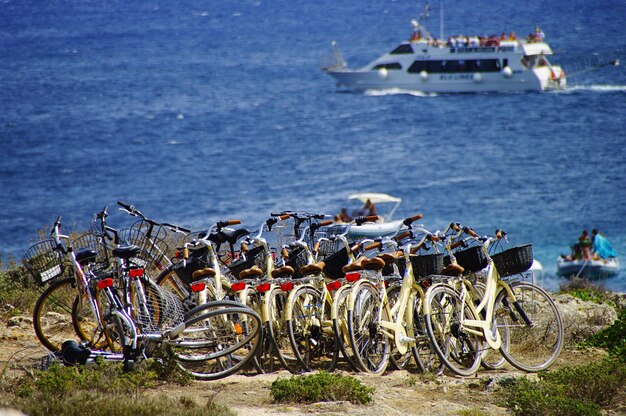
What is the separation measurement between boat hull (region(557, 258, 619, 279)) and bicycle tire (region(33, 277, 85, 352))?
25509 millimetres

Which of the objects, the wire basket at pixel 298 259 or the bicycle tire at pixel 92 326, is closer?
the bicycle tire at pixel 92 326

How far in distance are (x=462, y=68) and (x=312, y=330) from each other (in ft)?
247

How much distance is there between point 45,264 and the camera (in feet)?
28.3

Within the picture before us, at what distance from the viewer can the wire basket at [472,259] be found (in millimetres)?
9062

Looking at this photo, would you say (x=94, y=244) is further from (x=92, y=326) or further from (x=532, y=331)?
(x=532, y=331)

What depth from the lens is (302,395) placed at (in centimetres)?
752

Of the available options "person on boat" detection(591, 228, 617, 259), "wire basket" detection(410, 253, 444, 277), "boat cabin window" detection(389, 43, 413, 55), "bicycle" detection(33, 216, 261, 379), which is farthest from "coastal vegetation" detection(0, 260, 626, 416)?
"boat cabin window" detection(389, 43, 413, 55)

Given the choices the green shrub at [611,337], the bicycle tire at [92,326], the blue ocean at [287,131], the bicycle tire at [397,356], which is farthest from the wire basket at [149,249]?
the blue ocean at [287,131]

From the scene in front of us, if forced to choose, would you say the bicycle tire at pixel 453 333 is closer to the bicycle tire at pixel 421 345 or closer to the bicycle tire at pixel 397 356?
the bicycle tire at pixel 421 345

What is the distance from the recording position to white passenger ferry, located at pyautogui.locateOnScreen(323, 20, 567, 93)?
258 feet

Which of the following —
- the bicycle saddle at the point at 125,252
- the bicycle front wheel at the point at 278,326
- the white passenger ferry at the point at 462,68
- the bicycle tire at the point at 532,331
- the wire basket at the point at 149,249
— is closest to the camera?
the bicycle saddle at the point at 125,252

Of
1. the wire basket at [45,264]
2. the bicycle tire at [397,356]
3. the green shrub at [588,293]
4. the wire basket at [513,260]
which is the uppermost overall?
the wire basket at [45,264]

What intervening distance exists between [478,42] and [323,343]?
71.0 m

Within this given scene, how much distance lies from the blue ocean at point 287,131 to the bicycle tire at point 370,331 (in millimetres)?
25647
